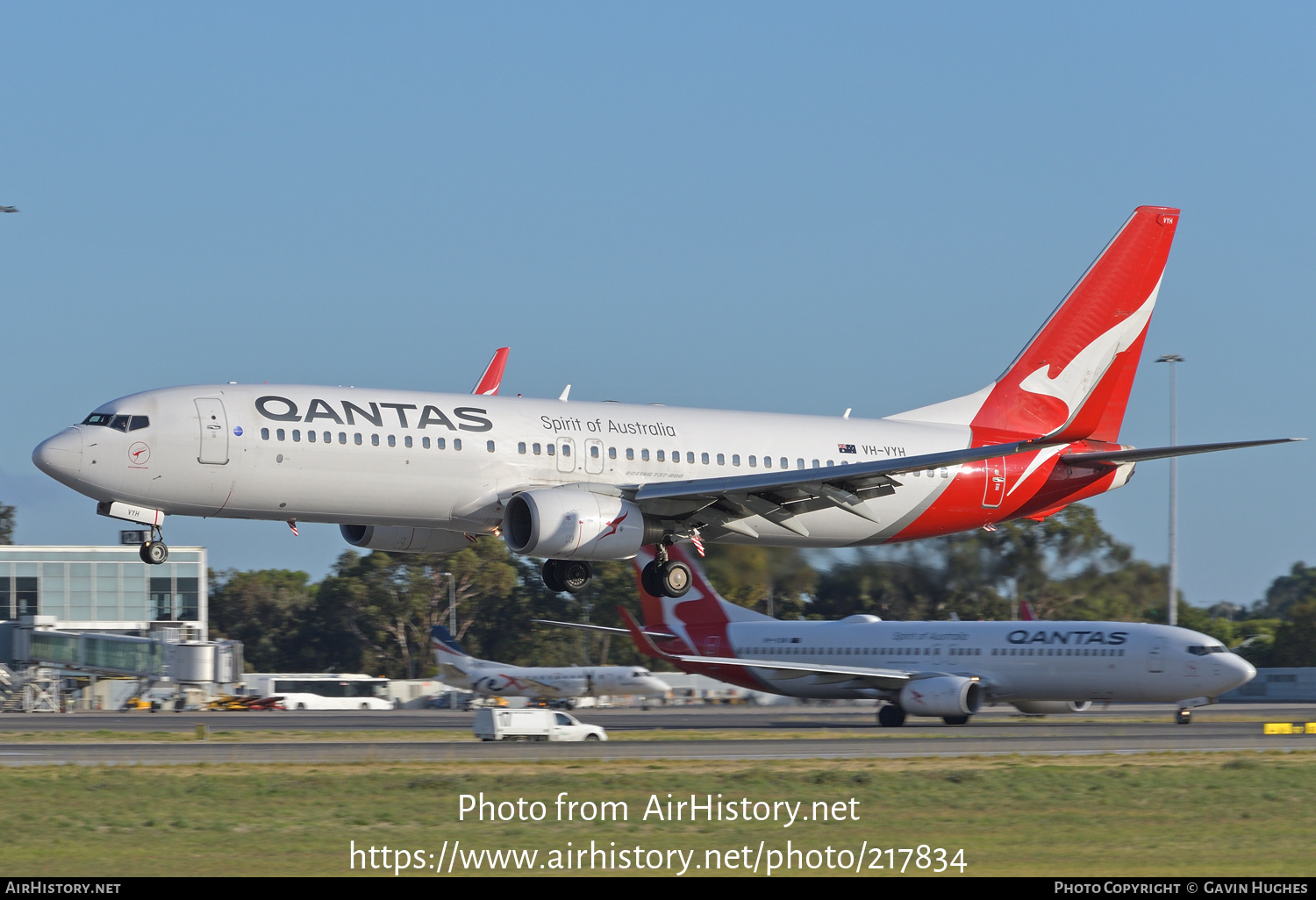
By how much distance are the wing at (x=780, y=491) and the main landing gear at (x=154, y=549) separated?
10.5 metres

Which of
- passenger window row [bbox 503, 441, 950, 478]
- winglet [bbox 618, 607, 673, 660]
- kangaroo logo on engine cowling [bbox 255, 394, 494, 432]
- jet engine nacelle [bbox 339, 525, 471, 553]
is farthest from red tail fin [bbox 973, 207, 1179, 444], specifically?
winglet [bbox 618, 607, 673, 660]

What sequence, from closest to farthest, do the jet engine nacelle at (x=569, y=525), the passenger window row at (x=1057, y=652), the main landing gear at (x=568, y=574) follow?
the jet engine nacelle at (x=569, y=525) → the main landing gear at (x=568, y=574) → the passenger window row at (x=1057, y=652)

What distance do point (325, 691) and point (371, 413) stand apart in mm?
76035

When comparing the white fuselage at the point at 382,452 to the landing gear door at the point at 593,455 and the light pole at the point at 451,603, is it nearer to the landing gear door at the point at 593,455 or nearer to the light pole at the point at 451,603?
the landing gear door at the point at 593,455

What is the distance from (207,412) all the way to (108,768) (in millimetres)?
8573

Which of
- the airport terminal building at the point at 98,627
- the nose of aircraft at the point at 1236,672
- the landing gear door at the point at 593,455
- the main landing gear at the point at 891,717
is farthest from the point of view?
the airport terminal building at the point at 98,627

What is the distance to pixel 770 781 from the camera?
33219 millimetres

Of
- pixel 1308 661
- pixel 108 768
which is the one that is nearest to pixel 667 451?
pixel 108 768

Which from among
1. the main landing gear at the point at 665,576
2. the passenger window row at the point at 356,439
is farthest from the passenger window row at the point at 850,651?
the passenger window row at the point at 356,439

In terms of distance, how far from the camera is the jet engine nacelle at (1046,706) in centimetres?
5899

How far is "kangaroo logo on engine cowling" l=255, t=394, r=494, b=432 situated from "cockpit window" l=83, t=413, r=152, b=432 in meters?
2.39

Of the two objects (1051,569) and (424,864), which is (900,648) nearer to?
(1051,569)

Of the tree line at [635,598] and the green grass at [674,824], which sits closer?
Result: the green grass at [674,824]

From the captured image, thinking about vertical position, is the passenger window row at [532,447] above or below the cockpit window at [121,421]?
below
